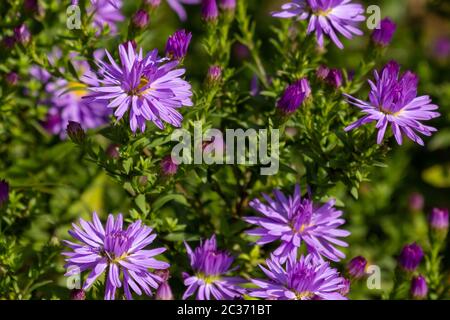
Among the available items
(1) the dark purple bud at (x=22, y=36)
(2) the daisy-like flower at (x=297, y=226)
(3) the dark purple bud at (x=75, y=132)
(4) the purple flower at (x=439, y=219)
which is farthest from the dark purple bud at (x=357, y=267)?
(1) the dark purple bud at (x=22, y=36)

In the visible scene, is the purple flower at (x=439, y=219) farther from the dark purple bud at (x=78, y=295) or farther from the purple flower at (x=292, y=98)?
the dark purple bud at (x=78, y=295)

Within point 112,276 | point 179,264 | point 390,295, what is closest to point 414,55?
point 390,295

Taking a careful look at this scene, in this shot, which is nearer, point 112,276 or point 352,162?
point 112,276

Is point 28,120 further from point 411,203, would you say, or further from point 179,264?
point 411,203

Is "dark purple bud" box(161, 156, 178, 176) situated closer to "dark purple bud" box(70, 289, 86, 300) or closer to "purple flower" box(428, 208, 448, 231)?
"dark purple bud" box(70, 289, 86, 300)

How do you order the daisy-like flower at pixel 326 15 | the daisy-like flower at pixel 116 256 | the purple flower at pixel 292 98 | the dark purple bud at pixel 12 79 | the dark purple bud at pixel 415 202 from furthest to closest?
the dark purple bud at pixel 415 202, the dark purple bud at pixel 12 79, the daisy-like flower at pixel 326 15, the purple flower at pixel 292 98, the daisy-like flower at pixel 116 256
